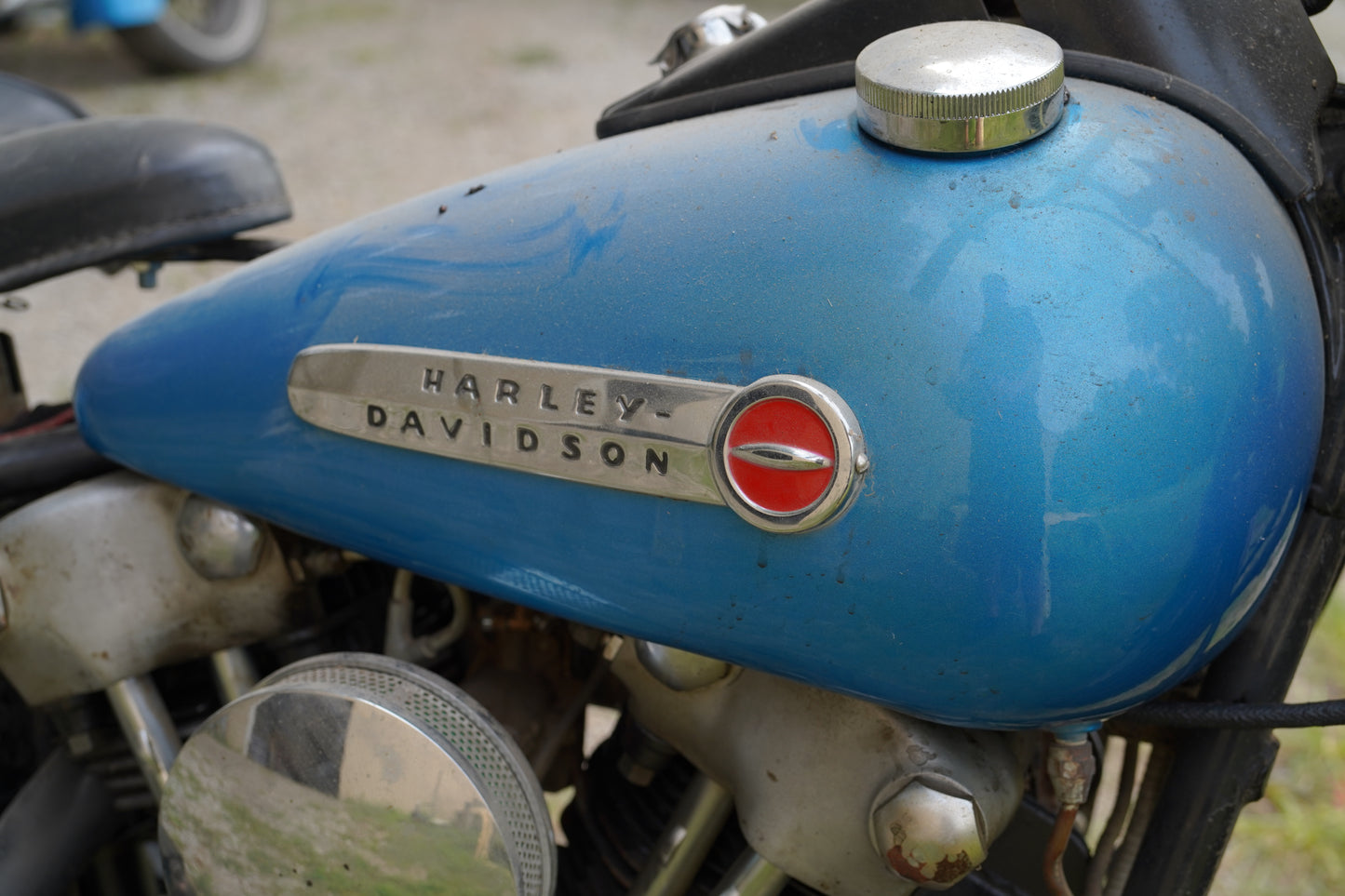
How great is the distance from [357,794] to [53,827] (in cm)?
54

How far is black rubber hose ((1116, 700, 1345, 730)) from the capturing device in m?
0.81

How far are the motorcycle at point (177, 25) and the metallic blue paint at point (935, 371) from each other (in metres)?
4.17

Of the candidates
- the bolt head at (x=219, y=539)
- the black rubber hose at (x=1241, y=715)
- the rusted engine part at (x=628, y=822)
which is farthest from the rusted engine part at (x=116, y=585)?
the black rubber hose at (x=1241, y=715)

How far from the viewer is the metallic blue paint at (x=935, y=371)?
677 millimetres

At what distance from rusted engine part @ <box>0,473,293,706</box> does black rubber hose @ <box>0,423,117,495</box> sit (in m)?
0.13

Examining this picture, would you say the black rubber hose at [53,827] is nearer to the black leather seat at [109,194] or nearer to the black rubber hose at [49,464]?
the black rubber hose at [49,464]

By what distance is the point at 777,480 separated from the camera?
2.32ft

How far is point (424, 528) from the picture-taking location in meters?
0.88

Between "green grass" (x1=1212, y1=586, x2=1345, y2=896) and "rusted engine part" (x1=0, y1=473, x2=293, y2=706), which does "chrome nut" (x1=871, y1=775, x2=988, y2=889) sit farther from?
"green grass" (x1=1212, y1=586, x2=1345, y2=896)

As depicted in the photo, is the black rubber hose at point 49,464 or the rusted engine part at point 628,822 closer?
the rusted engine part at point 628,822

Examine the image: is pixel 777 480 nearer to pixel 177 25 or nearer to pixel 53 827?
pixel 53 827

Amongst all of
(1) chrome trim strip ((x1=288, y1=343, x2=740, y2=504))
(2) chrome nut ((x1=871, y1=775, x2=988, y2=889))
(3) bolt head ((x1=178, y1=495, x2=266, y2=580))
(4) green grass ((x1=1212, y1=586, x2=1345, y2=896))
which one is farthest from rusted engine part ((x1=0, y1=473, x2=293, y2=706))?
(4) green grass ((x1=1212, y1=586, x2=1345, y2=896))

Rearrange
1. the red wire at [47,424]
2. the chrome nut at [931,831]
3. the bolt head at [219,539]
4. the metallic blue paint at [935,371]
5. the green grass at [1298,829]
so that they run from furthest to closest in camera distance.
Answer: the green grass at [1298,829], the red wire at [47,424], the bolt head at [219,539], the chrome nut at [931,831], the metallic blue paint at [935,371]

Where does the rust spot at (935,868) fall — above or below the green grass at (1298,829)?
above
